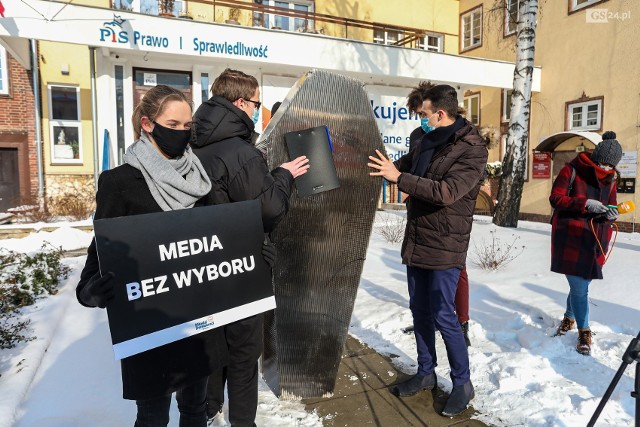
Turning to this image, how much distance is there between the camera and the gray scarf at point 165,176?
1.59 m

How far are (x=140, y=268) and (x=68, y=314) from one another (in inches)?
121

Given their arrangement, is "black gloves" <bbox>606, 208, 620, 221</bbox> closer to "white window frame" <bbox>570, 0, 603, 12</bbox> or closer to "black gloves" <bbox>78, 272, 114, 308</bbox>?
"black gloves" <bbox>78, 272, 114, 308</bbox>

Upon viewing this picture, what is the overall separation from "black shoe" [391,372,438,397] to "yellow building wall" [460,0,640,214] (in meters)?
9.22

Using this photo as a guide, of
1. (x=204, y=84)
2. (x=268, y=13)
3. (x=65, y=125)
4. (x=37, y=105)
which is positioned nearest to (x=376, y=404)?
(x=204, y=84)

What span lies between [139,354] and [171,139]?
804mm

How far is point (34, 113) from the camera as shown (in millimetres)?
12031

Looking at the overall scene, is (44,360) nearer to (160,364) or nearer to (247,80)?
(160,364)

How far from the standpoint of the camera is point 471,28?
16016mm

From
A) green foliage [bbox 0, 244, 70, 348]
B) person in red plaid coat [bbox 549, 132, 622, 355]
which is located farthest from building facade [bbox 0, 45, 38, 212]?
person in red plaid coat [bbox 549, 132, 622, 355]

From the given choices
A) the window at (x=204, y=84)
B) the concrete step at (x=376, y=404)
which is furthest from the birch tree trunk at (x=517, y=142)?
the concrete step at (x=376, y=404)

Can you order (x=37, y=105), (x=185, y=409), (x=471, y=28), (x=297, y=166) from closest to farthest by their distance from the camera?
(x=185, y=409) → (x=297, y=166) → (x=37, y=105) → (x=471, y=28)

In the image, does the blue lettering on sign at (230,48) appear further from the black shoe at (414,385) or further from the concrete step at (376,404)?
the black shoe at (414,385)

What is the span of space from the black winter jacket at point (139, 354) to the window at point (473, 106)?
15.7 meters

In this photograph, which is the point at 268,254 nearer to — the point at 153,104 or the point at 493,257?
the point at 153,104
